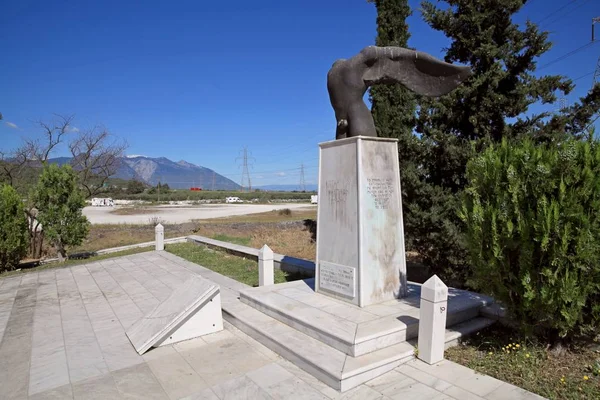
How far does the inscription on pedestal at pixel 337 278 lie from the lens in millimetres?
5145

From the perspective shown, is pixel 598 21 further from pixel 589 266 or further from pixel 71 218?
pixel 71 218

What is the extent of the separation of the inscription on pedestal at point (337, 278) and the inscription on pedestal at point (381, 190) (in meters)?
1.09

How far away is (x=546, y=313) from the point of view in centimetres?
361

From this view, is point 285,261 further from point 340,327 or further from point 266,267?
point 340,327

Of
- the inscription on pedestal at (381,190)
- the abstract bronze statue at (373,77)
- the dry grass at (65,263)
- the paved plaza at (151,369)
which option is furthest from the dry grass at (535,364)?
the dry grass at (65,263)

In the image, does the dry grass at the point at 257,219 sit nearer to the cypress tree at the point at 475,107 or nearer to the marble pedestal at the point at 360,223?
the cypress tree at the point at 475,107

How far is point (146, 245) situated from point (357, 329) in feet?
41.3

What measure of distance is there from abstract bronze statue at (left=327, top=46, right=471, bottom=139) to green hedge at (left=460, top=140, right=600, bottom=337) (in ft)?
6.18

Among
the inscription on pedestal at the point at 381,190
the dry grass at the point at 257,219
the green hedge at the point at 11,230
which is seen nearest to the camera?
the inscription on pedestal at the point at 381,190

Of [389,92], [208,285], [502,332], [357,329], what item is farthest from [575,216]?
[389,92]

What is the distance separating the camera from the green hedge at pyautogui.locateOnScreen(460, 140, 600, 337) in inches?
132

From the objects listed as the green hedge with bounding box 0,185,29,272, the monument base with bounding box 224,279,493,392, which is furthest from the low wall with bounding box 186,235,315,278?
the green hedge with bounding box 0,185,29,272

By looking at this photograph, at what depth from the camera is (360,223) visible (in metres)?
5.02

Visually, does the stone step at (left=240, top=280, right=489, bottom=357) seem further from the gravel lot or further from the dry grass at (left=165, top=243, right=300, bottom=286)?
the gravel lot
